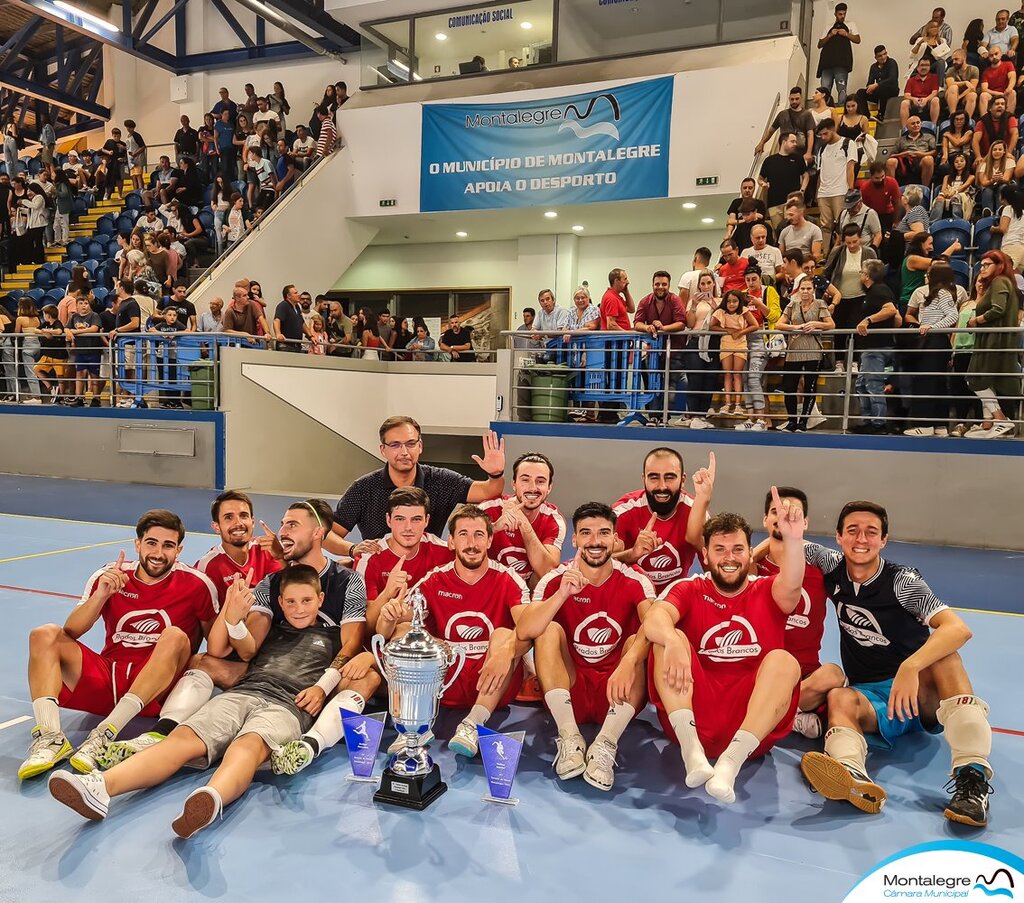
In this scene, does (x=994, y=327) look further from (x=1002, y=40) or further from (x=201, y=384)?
(x=201, y=384)

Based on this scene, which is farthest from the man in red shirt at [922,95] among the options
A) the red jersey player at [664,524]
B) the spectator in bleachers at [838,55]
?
the red jersey player at [664,524]

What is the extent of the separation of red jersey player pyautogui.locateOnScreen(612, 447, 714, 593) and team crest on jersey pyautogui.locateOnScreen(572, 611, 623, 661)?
796mm

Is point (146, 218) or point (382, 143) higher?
point (382, 143)

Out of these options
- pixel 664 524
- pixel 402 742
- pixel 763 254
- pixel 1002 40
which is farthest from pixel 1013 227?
pixel 402 742

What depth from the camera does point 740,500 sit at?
9.49m

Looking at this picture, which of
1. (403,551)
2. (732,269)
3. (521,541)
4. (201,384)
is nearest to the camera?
(403,551)

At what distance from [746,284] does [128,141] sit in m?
18.6

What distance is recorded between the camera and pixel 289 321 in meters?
13.4

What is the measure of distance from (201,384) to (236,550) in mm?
8776

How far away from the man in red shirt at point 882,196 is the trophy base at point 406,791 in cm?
965

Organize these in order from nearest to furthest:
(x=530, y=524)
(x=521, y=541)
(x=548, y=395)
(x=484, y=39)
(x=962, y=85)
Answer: (x=530, y=524) < (x=521, y=541) < (x=548, y=395) < (x=962, y=85) < (x=484, y=39)

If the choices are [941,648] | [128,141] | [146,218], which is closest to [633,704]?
[941,648]

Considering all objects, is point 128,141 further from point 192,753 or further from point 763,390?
point 192,753

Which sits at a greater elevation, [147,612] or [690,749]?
[147,612]
